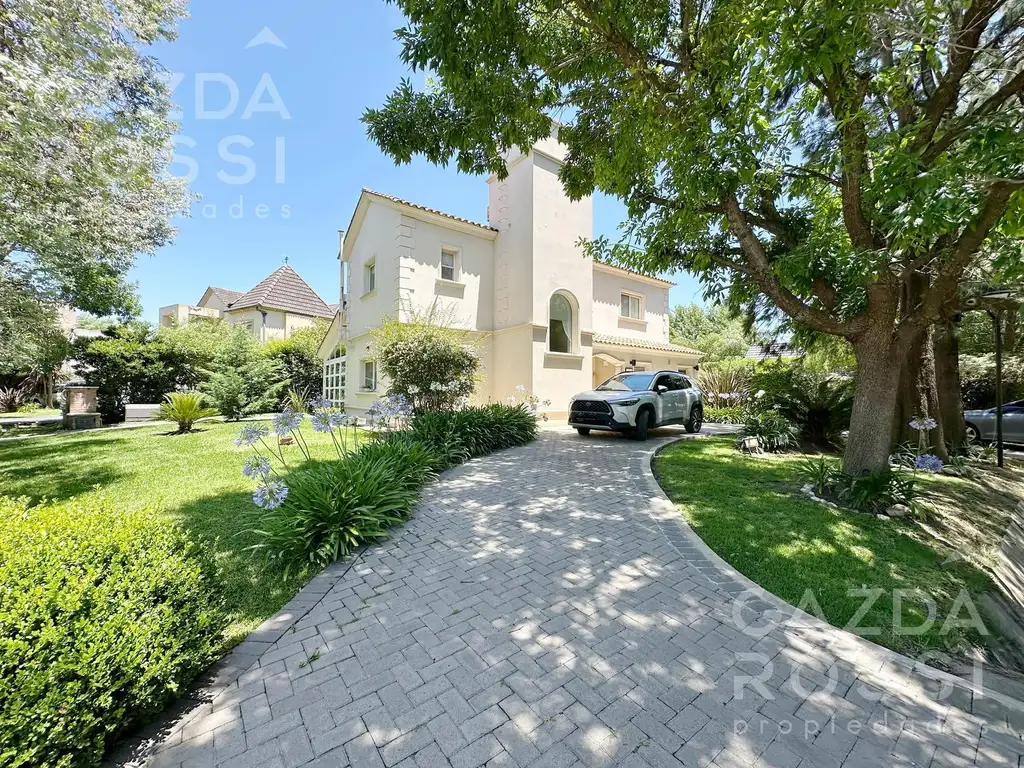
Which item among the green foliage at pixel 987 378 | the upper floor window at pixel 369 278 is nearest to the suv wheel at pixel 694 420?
the green foliage at pixel 987 378

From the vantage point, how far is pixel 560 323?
47.7 feet

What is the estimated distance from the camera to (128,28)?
21.2 feet

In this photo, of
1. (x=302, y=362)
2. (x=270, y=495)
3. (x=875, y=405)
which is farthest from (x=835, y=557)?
(x=302, y=362)

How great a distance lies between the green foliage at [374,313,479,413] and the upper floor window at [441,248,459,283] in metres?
4.35

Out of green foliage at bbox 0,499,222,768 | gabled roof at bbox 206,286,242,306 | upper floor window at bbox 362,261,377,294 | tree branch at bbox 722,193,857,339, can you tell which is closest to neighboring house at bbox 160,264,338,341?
gabled roof at bbox 206,286,242,306

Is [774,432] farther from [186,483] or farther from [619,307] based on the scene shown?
[186,483]

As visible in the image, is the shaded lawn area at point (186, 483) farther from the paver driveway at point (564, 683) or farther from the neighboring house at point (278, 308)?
the neighboring house at point (278, 308)

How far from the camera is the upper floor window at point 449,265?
1377 centimetres

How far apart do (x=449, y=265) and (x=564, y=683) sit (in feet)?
43.8

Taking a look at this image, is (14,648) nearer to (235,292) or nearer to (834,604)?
(834,604)

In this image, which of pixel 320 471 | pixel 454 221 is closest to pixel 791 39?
pixel 320 471

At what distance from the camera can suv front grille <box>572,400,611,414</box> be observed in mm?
10367

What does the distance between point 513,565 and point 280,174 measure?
1048cm

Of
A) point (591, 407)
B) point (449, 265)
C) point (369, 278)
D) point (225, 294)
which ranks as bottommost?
point (591, 407)
